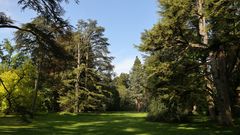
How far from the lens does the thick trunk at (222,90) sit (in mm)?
26281

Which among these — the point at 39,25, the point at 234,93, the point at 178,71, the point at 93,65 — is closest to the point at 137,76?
the point at 93,65

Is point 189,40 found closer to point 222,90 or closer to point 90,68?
point 222,90

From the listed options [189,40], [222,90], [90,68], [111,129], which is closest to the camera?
[111,129]

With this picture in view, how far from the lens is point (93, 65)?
56750mm

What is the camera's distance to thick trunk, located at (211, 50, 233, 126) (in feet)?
86.2

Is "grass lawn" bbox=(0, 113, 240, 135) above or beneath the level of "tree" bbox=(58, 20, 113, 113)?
beneath

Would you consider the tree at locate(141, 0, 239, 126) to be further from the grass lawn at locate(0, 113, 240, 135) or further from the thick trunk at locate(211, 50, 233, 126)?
the grass lawn at locate(0, 113, 240, 135)

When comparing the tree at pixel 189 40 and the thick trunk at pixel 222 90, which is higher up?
the tree at pixel 189 40

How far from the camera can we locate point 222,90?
26.6 metres

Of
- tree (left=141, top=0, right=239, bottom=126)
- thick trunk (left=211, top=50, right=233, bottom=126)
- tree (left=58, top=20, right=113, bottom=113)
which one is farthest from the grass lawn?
tree (left=58, top=20, right=113, bottom=113)

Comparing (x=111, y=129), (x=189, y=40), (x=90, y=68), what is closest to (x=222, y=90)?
(x=189, y=40)

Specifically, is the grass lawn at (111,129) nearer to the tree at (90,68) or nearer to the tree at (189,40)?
the tree at (189,40)

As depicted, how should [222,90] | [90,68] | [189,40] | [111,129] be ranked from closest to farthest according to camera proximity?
1. [111,129]
2. [189,40]
3. [222,90]
4. [90,68]

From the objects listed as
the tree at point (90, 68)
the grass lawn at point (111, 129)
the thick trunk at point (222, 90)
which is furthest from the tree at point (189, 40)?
the tree at point (90, 68)
